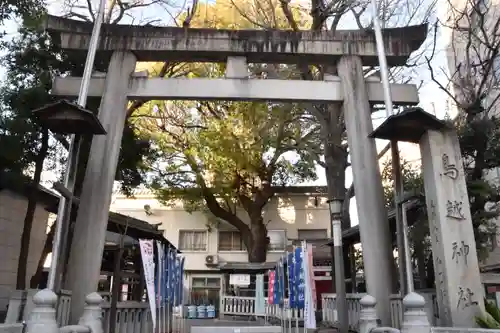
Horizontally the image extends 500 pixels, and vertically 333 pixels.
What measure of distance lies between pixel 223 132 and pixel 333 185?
6.33 metres

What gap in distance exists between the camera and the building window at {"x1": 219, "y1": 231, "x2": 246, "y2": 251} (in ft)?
89.2

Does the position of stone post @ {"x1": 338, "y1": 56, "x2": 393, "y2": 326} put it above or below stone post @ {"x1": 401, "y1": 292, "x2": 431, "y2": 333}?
above

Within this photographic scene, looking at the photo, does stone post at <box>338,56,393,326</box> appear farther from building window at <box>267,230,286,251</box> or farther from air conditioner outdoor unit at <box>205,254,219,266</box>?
air conditioner outdoor unit at <box>205,254,219,266</box>

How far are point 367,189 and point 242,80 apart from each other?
341cm

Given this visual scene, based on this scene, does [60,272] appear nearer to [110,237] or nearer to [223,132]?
[110,237]

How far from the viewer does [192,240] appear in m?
27.5

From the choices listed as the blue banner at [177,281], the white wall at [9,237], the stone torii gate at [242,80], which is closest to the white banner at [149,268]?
the stone torii gate at [242,80]

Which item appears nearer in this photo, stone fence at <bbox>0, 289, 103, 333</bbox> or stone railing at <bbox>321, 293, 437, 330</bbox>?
stone fence at <bbox>0, 289, 103, 333</bbox>

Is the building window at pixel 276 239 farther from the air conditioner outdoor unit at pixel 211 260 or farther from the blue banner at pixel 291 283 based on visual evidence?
the blue banner at pixel 291 283

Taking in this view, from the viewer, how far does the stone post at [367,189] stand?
7.81m

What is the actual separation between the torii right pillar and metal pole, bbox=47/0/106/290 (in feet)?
17.8

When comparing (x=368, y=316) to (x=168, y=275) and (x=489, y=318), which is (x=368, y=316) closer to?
(x=489, y=318)

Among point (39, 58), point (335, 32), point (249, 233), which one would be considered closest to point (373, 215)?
point (335, 32)

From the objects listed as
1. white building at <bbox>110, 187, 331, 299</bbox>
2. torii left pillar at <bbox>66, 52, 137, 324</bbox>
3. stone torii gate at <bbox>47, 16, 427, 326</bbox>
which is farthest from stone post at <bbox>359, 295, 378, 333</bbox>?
white building at <bbox>110, 187, 331, 299</bbox>
